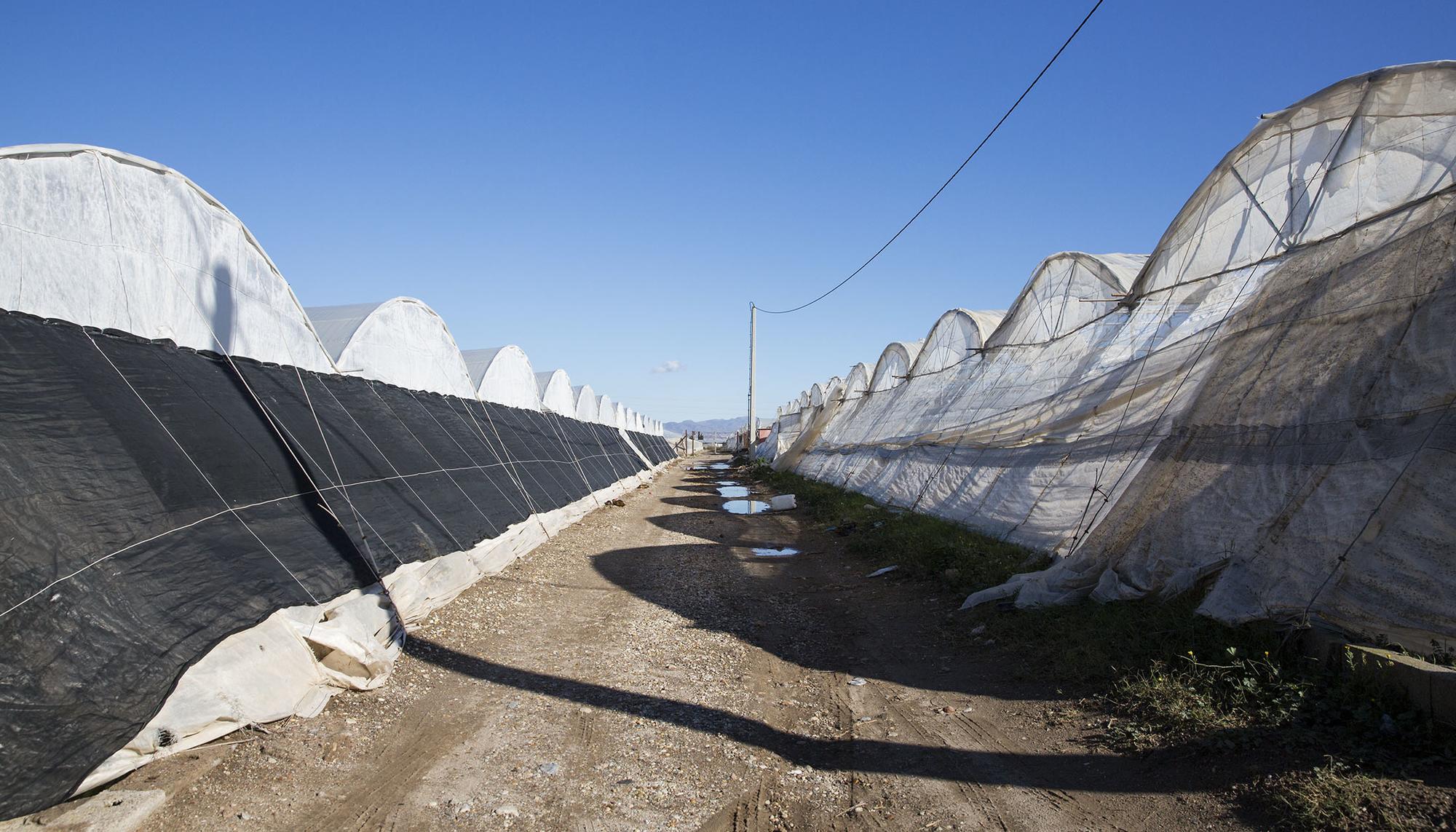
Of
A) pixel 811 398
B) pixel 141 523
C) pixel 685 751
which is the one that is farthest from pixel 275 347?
pixel 811 398

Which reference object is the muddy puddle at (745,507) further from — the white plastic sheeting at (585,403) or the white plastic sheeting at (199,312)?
the white plastic sheeting at (585,403)

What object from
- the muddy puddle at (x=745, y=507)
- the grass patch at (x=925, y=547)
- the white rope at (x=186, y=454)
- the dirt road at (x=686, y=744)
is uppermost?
the white rope at (x=186, y=454)

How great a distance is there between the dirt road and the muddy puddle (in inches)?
440

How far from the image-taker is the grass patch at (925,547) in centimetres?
787

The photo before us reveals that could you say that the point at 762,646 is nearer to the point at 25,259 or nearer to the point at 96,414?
the point at 96,414

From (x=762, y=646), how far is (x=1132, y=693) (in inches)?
116

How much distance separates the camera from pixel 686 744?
445cm

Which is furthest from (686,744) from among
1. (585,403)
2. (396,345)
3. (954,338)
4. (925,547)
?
(585,403)

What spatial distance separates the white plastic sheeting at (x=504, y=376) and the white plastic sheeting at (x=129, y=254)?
30.6ft

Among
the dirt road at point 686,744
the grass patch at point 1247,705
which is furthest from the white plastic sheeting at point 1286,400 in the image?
the dirt road at point 686,744

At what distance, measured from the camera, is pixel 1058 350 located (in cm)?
1105

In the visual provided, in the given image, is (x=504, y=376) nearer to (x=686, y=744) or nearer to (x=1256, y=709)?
(x=686, y=744)

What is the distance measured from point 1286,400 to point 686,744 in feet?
15.8

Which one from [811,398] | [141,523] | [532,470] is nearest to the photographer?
[141,523]
